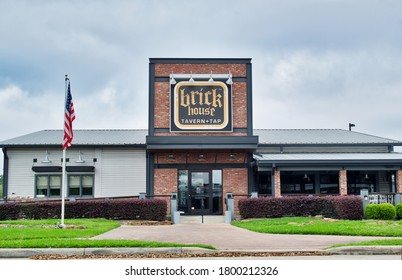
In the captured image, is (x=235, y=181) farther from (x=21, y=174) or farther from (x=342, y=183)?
(x=21, y=174)

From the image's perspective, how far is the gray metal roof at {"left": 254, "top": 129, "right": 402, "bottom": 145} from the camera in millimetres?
29781

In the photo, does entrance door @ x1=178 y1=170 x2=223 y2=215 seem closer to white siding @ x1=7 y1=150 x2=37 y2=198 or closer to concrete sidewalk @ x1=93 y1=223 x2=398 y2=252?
white siding @ x1=7 y1=150 x2=37 y2=198

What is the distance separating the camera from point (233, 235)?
15531 mm

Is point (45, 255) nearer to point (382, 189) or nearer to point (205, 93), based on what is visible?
point (205, 93)

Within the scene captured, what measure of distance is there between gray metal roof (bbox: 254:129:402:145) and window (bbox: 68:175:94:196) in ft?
33.3

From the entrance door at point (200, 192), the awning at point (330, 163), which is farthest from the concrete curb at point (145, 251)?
the entrance door at point (200, 192)

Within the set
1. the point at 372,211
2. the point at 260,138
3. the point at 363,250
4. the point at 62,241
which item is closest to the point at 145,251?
the point at 62,241

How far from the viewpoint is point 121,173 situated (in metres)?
28.3

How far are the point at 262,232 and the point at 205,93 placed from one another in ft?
38.3

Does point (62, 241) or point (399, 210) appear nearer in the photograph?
point (62, 241)

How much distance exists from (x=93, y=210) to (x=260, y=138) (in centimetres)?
1211

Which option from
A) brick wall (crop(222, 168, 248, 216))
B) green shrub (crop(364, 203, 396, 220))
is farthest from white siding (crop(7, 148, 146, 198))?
green shrub (crop(364, 203, 396, 220))

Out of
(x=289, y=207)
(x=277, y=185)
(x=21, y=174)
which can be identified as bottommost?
(x=289, y=207)
